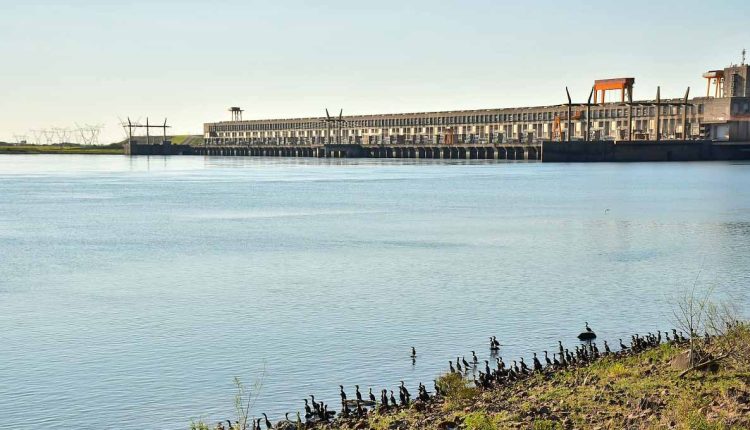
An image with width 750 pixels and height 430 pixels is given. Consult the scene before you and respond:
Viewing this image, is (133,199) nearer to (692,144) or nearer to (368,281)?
(368,281)

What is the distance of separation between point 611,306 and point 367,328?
20.8 feet

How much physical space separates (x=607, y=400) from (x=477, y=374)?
3.43 metres

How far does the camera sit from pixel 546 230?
42125mm

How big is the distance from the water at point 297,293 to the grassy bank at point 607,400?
195 cm

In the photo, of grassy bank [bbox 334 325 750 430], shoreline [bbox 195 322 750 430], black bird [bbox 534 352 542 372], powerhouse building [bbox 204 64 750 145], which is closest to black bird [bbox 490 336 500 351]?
shoreline [bbox 195 322 750 430]

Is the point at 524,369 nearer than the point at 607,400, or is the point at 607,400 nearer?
the point at 607,400

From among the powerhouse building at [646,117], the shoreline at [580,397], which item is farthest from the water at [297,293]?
the powerhouse building at [646,117]

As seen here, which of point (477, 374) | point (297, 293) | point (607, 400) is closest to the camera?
point (607, 400)

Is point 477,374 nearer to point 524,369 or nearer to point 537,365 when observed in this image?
point 524,369

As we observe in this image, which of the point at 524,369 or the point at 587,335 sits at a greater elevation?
the point at 524,369

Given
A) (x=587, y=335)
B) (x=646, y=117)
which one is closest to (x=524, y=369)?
(x=587, y=335)

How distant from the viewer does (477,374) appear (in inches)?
621

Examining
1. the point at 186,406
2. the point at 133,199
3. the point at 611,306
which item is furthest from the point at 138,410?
the point at 133,199

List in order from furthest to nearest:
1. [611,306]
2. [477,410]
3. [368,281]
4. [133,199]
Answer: [133,199] → [368,281] → [611,306] → [477,410]
